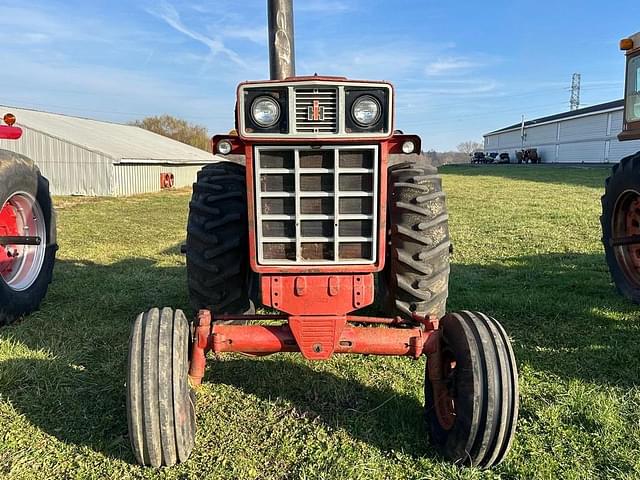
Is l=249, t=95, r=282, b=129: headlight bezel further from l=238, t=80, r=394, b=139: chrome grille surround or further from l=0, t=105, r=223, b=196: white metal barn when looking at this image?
l=0, t=105, r=223, b=196: white metal barn

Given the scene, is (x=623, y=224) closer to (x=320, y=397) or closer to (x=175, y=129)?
(x=320, y=397)

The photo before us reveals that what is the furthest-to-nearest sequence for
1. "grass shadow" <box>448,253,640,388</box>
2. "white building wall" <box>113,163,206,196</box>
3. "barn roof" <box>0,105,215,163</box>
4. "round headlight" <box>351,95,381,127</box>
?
"barn roof" <box>0,105,215,163</box>
"white building wall" <box>113,163,206,196</box>
"grass shadow" <box>448,253,640,388</box>
"round headlight" <box>351,95,381,127</box>

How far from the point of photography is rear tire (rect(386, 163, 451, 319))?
3.27m

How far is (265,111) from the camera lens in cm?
257

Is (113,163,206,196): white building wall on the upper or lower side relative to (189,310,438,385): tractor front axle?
upper

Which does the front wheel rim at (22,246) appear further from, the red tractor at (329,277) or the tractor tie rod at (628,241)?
the tractor tie rod at (628,241)

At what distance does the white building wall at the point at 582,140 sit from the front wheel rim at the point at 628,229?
32994 mm

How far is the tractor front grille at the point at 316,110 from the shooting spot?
2.54 metres

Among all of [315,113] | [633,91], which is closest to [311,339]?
[315,113]

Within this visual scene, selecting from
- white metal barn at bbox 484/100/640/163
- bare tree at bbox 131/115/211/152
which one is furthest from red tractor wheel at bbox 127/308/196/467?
bare tree at bbox 131/115/211/152

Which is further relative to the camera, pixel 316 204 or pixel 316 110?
pixel 316 204

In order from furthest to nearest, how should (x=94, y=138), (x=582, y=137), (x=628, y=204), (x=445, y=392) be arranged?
(x=582, y=137) < (x=94, y=138) < (x=628, y=204) < (x=445, y=392)

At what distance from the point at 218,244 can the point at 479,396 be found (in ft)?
6.01

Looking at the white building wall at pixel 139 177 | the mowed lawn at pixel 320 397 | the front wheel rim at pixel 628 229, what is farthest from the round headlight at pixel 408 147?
the white building wall at pixel 139 177
